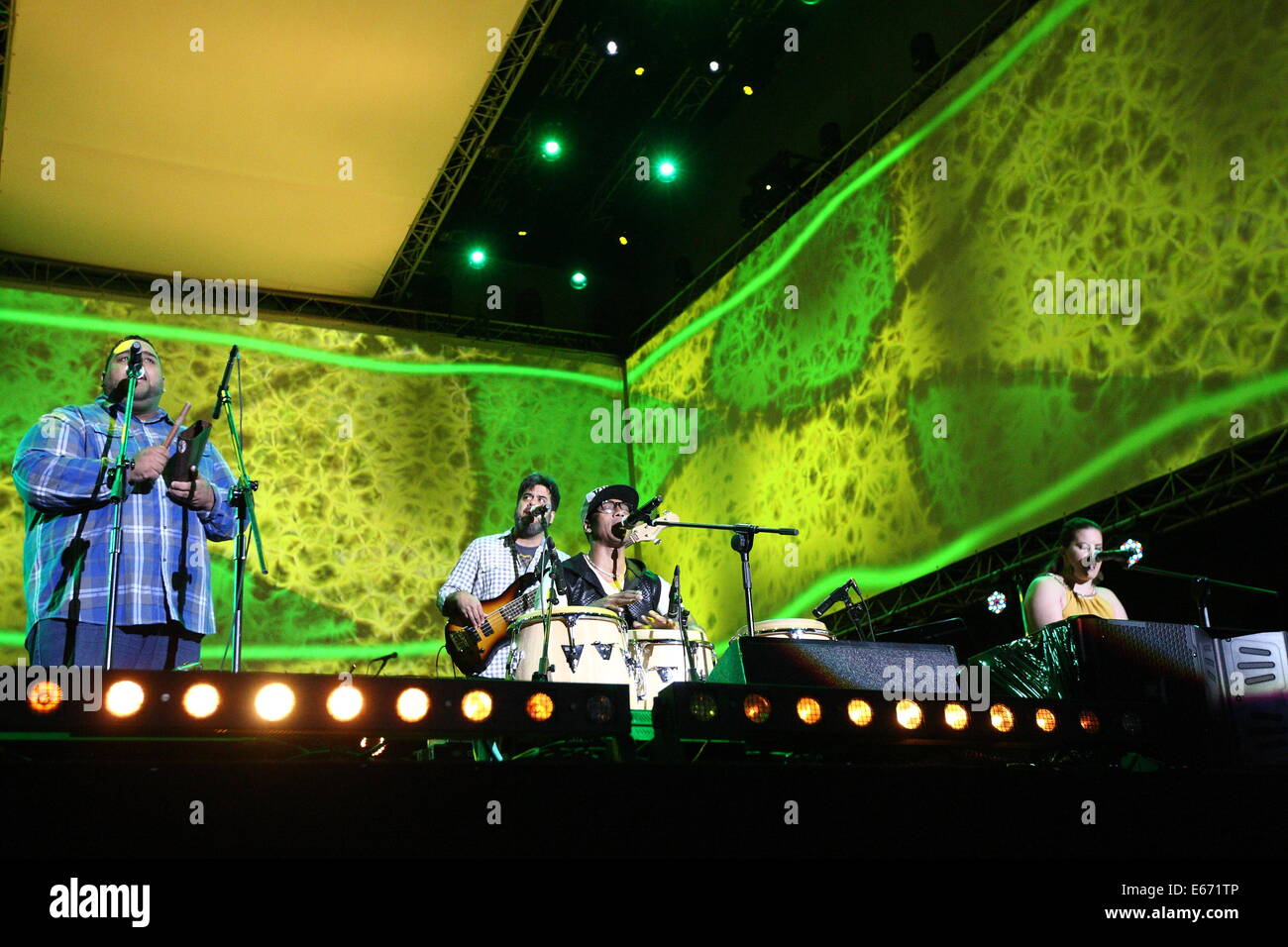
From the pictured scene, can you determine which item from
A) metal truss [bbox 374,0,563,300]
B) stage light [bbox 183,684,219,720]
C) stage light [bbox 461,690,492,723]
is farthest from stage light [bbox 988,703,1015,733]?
metal truss [bbox 374,0,563,300]

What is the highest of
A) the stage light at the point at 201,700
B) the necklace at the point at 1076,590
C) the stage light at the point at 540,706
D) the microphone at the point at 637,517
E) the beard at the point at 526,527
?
the beard at the point at 526,527

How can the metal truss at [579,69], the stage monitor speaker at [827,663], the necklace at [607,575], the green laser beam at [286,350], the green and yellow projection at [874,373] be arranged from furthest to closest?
1. the green laser beam at [286,350]
2. the metal truss at [579,69]
3. the green and yellow projection at [874,373]
4. the necklace at [607,575]
5. the stage monitor speaker at [827,663]

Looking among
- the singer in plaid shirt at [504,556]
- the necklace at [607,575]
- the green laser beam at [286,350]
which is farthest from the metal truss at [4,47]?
the necklace at [607,575]

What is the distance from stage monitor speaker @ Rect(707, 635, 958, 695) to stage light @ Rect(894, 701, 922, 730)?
212 millimetres

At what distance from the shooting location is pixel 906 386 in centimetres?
672

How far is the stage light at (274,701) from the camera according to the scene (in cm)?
215

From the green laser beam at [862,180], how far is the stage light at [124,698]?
5.40 metres

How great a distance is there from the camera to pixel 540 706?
2350mm

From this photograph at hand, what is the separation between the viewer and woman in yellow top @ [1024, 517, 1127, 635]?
178 inches

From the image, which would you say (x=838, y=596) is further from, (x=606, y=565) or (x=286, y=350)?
(x=286, y=350)

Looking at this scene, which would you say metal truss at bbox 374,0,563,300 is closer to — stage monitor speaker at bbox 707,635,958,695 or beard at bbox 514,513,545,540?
beard at bbox 514,513,545,540

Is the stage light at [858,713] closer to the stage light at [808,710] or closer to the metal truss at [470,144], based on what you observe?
the stage light at [808,710]

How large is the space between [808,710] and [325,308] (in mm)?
7127
